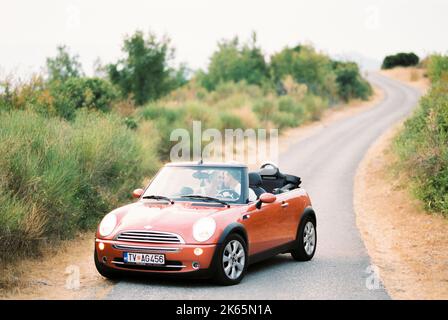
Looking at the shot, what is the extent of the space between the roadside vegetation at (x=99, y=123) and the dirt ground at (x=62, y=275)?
0.28m

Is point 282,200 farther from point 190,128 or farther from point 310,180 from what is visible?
point 190,128

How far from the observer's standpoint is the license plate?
29.6 feet

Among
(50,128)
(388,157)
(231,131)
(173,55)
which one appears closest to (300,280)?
(50,128)

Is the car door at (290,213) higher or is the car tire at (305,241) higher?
the car door at (290,213)

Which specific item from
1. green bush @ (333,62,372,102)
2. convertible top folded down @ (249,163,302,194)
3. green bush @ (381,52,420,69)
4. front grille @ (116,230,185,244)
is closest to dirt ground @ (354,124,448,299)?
convertible top folded down @ (249,163,302,194)

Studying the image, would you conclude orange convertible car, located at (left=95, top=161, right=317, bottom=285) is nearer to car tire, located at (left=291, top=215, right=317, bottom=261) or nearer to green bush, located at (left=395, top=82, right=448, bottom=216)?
car tire, located at (left=291, top=215, right=317, bottom=261)

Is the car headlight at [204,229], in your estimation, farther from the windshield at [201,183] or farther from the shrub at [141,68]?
the shrub at [141,68]

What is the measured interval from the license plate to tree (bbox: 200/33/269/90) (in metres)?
53.0

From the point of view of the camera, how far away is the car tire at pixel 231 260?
9070mm

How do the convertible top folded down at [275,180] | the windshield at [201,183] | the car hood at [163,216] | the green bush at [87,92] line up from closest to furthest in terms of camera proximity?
the car hood at [163,216] < the windshield at [201,183] < the convertible top folded down at [275,180] < the green bush at [87,92]

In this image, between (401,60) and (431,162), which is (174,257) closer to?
(431,162)

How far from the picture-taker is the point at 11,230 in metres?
10.7

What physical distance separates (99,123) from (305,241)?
7.73m

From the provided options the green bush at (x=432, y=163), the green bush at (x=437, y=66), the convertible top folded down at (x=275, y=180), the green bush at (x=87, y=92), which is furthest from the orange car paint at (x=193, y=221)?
the green bush at (x=437, y=66)
